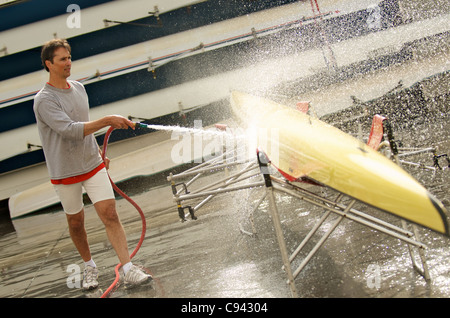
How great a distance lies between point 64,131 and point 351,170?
95.4 inches

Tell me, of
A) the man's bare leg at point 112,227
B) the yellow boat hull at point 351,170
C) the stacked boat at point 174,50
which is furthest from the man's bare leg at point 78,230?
the stacked boat at point 174,50

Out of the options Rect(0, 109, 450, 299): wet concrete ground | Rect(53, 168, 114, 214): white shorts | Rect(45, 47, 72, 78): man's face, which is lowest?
Rect(0, 109, 450, 299): wet concrete ground

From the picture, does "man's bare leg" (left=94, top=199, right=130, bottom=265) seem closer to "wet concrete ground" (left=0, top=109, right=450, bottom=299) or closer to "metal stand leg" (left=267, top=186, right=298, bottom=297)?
"wet concrete ground" (left=0, top=109, right=450, bottom=299)

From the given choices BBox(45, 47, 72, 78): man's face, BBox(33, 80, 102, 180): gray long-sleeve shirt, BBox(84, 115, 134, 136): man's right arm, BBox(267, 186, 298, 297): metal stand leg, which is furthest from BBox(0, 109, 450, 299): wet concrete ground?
BBox(45, 47, 72, 78): man's face

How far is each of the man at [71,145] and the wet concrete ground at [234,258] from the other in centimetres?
62

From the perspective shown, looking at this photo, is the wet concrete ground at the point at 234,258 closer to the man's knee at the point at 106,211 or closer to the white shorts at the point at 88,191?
the man's knee at the point at 106,211

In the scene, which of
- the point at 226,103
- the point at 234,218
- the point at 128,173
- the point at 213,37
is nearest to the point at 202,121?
the point at 226,103

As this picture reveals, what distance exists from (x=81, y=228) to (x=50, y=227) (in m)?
3.95

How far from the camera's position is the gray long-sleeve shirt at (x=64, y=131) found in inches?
154

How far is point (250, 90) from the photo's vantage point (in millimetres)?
11312

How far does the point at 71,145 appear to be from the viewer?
4082 millimetres

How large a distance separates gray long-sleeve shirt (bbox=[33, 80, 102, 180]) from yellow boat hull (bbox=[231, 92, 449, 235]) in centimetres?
165

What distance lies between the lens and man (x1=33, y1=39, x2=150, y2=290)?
393 centimetres

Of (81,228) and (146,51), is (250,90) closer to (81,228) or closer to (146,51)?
(146,51)
